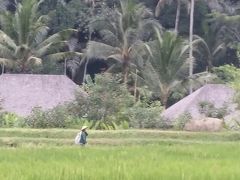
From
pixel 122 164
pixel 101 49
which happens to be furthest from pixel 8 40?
pixel 122 164

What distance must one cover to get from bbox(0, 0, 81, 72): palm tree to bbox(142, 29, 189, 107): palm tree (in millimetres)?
3469

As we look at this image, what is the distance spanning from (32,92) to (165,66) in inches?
218

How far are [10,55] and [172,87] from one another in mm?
6116

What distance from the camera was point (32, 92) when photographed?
77.5 ft

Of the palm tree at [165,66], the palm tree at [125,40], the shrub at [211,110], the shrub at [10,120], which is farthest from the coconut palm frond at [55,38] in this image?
the shrub at [211,110]

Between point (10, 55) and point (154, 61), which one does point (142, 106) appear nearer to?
point (154, 61)

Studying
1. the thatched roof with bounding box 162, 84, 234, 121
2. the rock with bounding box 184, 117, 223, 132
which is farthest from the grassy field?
the thatched roof with bounding box 162, 84, 234, 121

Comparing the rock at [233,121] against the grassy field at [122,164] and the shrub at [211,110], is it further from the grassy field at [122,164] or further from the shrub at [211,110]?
the grassy field at [122,164]

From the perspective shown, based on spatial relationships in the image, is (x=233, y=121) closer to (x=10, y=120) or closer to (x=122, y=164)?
(x=10, y=120)

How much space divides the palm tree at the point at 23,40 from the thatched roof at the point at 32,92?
1.84m

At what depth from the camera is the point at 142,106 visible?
22188 mm

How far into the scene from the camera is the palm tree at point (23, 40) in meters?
26.2

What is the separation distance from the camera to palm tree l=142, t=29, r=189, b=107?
2655 cm

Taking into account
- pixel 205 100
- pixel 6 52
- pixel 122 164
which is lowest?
pixel 122 164
